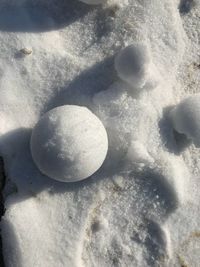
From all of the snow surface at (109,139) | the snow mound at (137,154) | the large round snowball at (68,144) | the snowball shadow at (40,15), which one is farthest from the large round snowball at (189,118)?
the snowball shadow at (40,15)

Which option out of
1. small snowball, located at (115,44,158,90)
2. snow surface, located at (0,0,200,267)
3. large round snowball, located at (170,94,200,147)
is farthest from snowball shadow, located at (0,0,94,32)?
large round snowball, located at (170,94,200,147)

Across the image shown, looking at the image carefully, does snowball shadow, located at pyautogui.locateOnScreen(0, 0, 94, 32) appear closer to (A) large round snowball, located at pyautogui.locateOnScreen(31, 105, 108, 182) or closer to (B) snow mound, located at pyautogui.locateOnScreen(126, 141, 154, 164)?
(A) large round snowball, located at pyautogui.locateOnScreen(31, 105, 108, 182)

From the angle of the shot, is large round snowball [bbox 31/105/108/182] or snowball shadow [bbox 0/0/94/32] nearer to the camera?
large round snowball [bbox 31/105/108/182]

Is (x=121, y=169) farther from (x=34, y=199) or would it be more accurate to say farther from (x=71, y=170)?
(x=34, y=199)

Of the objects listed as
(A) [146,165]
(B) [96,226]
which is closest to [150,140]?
(A) [146,165]

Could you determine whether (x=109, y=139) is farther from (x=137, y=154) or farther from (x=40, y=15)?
(x=40, y=15)

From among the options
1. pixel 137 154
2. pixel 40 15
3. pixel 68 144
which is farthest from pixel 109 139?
pixel 40 15

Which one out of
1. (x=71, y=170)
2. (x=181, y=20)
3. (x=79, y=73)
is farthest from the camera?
(x=181, y=20)
